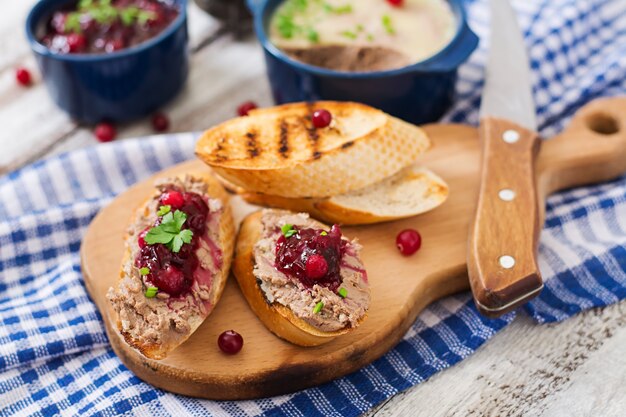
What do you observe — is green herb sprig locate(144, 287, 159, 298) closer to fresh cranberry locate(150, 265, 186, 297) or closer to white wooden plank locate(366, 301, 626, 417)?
fresh cranberry locate(150, 265, 186, 297)

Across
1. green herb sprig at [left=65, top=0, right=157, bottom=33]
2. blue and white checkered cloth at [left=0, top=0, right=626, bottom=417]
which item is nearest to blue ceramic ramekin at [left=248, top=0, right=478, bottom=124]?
blue and white checkered cloth at [left=0, top=0, right=626, bottom=417]

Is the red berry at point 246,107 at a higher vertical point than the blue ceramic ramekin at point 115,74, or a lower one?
lower

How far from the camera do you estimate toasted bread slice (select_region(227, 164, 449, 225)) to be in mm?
3473

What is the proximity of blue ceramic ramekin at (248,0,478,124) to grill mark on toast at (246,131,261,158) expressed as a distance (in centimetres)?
57

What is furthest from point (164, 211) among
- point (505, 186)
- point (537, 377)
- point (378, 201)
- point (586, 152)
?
point (586, 152)

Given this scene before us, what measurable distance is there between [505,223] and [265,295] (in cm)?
105

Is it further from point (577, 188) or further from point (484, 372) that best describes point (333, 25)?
point (484, 372)

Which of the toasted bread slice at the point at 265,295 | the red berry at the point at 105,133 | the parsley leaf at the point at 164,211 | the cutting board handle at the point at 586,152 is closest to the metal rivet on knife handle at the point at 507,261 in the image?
the toasted bread slice at the point at 265,295

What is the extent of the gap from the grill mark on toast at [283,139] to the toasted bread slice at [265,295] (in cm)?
28

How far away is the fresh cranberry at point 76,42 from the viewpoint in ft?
14.4

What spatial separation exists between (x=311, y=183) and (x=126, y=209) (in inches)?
34.4

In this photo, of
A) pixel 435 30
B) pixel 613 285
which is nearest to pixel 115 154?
pixel 435 30

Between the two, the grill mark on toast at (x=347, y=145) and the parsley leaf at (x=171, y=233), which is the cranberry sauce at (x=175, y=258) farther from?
the grill mark on toast at (x=347, y=145)

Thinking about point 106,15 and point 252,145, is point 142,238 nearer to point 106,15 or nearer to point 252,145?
point 252,145
